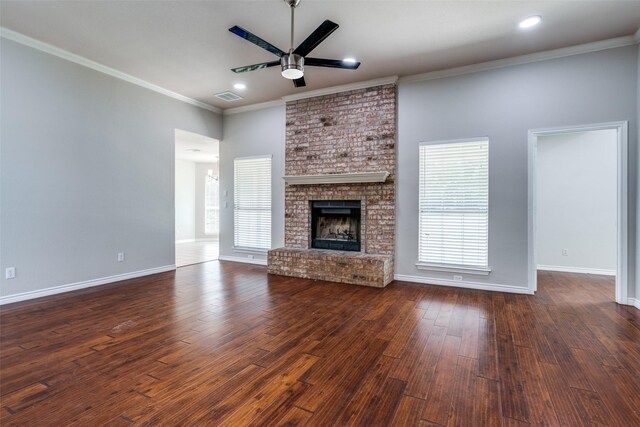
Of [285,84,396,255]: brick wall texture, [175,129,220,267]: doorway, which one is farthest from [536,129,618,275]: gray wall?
[175,129,220,267]: doorway

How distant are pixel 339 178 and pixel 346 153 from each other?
51cm

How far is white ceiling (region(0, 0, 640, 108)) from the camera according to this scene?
313 centimetres

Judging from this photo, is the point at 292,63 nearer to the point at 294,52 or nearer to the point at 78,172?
the point at 294,52

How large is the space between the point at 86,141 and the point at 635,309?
285 inches

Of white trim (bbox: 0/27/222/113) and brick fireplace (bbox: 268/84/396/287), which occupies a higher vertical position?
white trim (bbox: 0/27/222/113)

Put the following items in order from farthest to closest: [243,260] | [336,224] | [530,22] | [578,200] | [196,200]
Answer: [196,200], [243,260], [336,224], [578,200], [530,22]

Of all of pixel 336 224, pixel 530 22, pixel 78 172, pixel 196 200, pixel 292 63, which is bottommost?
pixel 336 224

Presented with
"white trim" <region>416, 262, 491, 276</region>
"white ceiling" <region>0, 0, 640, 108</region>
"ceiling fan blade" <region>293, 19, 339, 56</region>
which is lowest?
"white trim" <region>416, 262, 491, 276</region>

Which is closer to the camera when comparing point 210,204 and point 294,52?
point 294,52

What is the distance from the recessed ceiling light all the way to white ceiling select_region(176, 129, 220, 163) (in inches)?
213

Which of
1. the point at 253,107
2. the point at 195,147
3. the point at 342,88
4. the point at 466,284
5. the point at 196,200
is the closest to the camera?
the point at 466,284

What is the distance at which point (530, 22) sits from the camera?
335cm

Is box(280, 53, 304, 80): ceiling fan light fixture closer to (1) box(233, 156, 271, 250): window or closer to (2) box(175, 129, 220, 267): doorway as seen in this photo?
(1) box(233, 156, 271, 250): window

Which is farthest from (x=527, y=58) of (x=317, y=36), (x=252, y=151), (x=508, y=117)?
(x=252, y=151)
